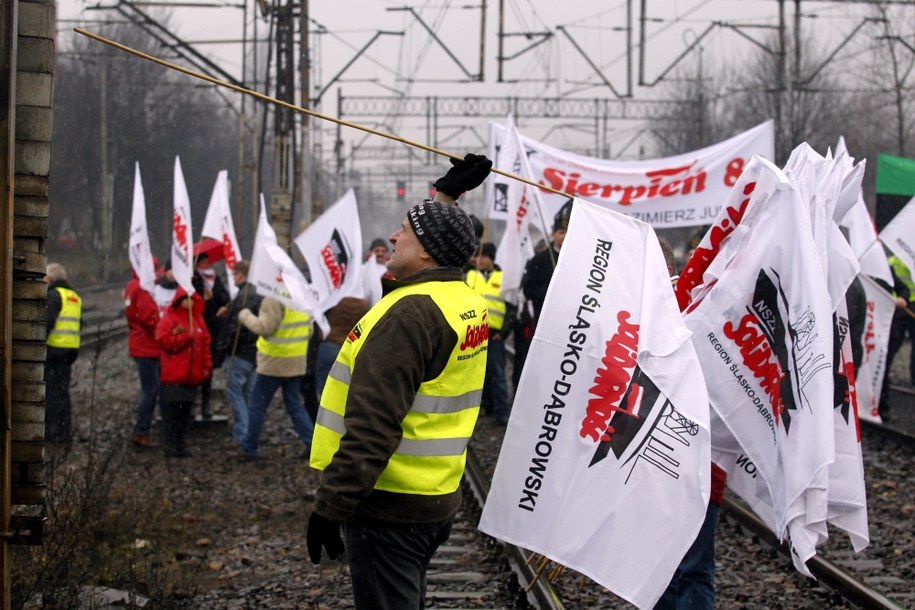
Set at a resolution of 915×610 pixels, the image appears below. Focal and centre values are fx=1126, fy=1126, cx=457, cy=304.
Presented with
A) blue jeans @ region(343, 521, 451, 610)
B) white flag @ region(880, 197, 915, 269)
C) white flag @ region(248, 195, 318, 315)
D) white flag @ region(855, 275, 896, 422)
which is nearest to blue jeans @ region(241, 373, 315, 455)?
white flag @ region(248, 195, 318, 315)

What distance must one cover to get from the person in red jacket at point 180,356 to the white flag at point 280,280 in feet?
2.49

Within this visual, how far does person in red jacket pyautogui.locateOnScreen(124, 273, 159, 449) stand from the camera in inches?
447

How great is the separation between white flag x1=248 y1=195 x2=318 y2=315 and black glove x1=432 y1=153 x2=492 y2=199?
18.9 feet

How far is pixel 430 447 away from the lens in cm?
388

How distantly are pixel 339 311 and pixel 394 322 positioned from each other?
21.8ft

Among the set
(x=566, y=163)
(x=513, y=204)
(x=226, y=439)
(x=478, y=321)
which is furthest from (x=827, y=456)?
(x=226, y=439)

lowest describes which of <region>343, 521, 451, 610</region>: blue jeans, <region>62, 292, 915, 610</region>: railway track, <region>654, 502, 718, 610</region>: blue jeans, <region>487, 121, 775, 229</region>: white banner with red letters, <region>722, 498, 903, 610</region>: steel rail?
<region>62, 292, 915, 610</region>: railway track

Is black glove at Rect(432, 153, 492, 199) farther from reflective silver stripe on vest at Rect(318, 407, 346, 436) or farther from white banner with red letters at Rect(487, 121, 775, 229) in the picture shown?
white banner with red letters at Rect(487, 121, 775, 229)

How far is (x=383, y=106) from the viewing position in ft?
131

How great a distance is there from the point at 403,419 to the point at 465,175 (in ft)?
3.70

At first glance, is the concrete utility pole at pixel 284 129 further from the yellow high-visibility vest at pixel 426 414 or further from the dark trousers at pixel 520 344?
the yellow high-visibility vest at pixel 426 414

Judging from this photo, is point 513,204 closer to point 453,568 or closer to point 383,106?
point 453,568

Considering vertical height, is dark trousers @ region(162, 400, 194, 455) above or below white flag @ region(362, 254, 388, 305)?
below

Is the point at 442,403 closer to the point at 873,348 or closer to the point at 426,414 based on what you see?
the point at 426,414
